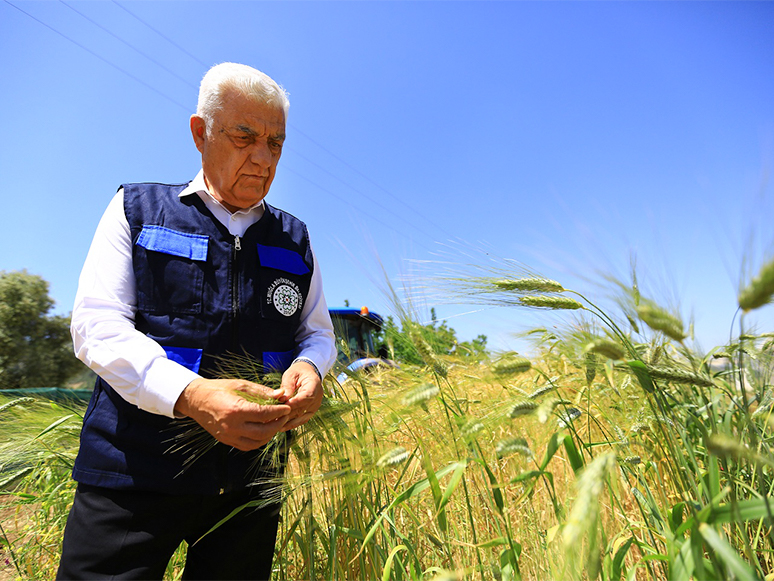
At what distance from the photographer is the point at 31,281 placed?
44.4 feet

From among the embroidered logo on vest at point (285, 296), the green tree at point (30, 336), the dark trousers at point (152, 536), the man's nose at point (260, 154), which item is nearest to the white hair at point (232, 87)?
the man's nose at point (260, 154)

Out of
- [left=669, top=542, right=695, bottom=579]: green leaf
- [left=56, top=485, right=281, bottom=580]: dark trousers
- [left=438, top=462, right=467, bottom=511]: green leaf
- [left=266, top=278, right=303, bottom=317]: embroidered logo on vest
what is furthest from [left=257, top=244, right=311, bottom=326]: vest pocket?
[left=669, top=542, right=695, bottom=579]: green leaf

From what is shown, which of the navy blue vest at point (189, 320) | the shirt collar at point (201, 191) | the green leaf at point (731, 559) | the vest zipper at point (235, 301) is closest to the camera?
the green leaf at point (731, 559)

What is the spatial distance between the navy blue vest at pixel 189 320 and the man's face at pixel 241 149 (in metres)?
0.09

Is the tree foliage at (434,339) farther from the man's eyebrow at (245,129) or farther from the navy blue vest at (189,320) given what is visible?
the man's eyebrow at (245,129)

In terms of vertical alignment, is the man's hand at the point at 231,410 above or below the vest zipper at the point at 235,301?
below

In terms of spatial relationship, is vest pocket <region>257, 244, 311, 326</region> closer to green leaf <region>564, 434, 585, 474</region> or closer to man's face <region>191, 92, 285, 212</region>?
man's face <region>191, 92, 285, 212</region>

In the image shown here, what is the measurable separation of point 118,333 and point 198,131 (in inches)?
27.5

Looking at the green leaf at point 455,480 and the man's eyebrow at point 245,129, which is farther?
the man's eyebrow at point 245,129

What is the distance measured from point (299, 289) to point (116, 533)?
2.59ft

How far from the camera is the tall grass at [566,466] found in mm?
784

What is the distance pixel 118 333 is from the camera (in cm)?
110

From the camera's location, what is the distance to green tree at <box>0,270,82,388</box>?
12.8 meters

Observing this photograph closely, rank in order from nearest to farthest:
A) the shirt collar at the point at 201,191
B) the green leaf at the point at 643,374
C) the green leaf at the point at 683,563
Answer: the green leaf at the point at 683,563 → the green leaf at the point at 643,374 → the shirt collar at the point at 201,191
